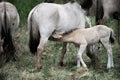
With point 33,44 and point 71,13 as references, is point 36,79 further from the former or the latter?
point 71,13

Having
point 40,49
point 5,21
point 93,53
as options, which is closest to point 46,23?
point 40,49

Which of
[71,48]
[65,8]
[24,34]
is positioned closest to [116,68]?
[65,8]

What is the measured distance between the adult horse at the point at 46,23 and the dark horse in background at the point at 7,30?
18.2 inches

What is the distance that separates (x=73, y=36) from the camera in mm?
8391

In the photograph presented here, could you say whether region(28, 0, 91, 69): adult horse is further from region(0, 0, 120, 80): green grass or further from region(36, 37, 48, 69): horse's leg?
region(0, 0, 120, 80): green grass

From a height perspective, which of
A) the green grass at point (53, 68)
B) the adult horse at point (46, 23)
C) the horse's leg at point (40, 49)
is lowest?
the green grass at point (53, 68)

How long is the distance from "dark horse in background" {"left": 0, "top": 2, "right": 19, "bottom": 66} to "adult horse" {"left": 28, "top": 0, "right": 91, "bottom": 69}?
464 millimetres

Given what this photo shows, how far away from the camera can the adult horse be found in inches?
326

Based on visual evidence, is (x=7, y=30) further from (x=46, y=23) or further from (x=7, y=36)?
(x=46, y=23)

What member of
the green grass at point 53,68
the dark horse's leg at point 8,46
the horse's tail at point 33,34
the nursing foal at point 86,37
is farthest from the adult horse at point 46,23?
the dark horse's leg at point 8,46

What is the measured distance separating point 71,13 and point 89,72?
4.86ft

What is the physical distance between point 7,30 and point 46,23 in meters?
0.92

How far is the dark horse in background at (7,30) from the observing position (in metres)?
8.09

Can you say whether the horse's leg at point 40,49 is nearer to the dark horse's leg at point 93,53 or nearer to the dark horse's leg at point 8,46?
the dark horse's leg at point 8,46
